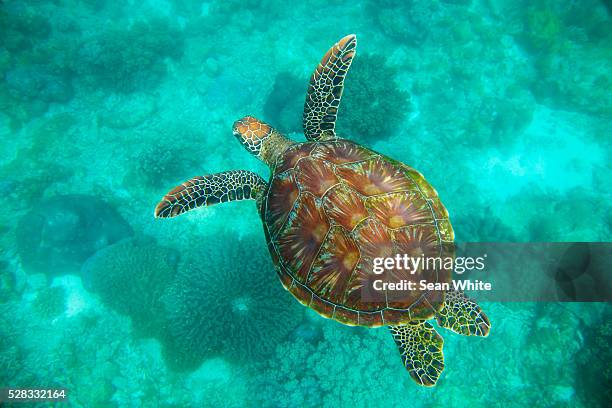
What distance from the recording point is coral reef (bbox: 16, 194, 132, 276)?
209 inches

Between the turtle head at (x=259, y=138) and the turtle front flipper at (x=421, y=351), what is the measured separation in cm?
252

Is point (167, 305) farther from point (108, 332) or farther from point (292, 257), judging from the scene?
point (292, 257)

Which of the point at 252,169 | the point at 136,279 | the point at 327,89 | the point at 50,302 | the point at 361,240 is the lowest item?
the point at 50,302

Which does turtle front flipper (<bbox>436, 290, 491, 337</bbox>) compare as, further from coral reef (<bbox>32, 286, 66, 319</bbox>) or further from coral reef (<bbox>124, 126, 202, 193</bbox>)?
coral reef (<bbox>32, 286, 66, 319</bbox>)

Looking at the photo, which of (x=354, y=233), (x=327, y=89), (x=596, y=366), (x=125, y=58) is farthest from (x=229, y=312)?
(x=125, y=58)

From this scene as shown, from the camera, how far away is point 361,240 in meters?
2.59

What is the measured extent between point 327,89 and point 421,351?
3286 mm

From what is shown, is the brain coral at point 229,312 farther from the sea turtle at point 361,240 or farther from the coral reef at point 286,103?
the coral reef at point 286,103

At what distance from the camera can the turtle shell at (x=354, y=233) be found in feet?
8.63

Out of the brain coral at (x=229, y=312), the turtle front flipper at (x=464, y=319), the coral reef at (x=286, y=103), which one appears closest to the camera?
the turtle front flipper at (x=464, y=319)

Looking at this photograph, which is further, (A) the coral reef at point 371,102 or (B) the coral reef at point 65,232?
(A) the coral reef at point 371,102

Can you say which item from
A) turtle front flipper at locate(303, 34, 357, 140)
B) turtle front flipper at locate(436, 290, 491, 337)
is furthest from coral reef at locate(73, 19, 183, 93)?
turtle front flipper at locate(436, 290, 491, 337)

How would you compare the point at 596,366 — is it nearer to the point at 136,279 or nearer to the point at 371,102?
the point at 371,102

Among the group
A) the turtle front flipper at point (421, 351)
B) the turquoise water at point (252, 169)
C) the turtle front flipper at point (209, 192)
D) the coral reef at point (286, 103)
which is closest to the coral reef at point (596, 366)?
the turquoise water at point (252, 169)
